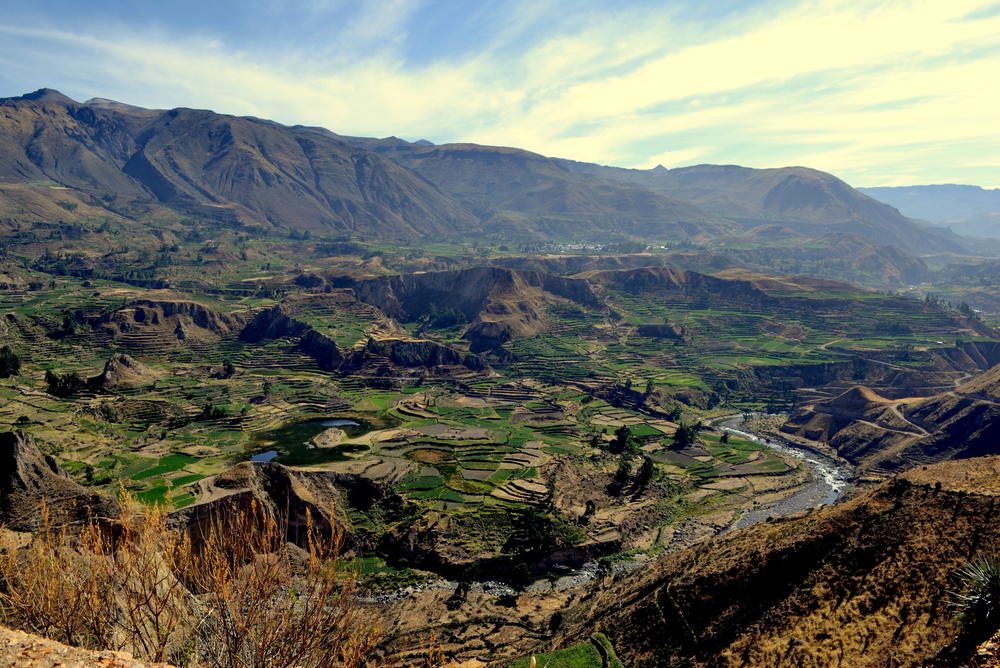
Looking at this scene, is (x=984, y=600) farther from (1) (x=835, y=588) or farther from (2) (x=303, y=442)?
(2) (x=303, y=442)

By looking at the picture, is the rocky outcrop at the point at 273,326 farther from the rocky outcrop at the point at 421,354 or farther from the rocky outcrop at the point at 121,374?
the rocky outcrop at the point at 121,374

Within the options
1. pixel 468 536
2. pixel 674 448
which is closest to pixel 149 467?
pixel 468 536

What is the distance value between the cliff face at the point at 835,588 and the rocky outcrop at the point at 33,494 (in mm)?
50211

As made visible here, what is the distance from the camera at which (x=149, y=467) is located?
88.0 metres

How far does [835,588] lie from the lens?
38.0m

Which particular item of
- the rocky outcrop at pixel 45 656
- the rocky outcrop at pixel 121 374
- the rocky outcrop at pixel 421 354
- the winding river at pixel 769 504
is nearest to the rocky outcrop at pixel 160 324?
the rocky outcrop at pixel 121 374

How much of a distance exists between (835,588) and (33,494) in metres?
70.2

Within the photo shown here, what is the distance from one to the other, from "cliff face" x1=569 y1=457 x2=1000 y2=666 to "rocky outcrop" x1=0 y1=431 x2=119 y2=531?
50211mm

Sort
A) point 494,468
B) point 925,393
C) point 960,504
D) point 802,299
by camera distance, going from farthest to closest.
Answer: point 802,299
point 925,393
point 494,468
point 960,504

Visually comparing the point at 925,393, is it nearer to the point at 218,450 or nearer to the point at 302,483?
the point at 302,483

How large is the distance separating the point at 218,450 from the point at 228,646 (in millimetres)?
85386

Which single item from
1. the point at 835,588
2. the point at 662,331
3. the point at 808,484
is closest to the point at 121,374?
the point at 835,588

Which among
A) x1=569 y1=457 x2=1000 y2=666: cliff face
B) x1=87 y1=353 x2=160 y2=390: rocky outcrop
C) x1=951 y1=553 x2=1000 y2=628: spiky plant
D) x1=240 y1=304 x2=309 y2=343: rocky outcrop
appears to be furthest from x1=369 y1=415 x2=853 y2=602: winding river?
x1=240 y1=304 x2=309 y2=343: rocky outcrop

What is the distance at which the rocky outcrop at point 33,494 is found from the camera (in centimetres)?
5278
